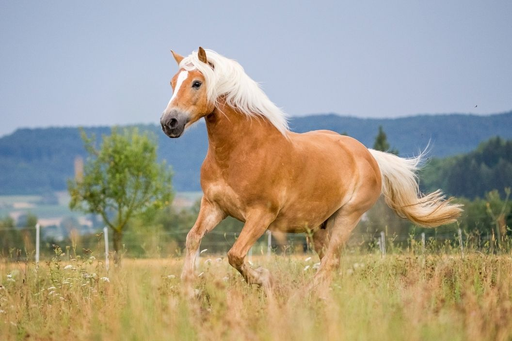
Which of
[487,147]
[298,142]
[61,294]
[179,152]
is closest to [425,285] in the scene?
[298,142]

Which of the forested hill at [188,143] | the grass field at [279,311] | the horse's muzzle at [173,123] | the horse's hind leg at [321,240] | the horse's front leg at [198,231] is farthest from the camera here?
the forested hill at [188,143]

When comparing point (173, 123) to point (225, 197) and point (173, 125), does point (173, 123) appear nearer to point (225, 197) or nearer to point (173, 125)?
point (173, 125)

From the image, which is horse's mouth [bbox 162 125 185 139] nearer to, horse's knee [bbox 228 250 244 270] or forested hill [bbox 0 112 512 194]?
horse's knee [bbox 228 250 244 270]

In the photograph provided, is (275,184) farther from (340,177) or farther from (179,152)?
(179,152)

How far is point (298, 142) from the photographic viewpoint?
7430 mm

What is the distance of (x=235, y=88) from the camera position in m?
6.91

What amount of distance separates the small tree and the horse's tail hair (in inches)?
947

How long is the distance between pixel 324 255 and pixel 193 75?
273cm

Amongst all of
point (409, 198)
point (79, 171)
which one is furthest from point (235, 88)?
point (79, 171)

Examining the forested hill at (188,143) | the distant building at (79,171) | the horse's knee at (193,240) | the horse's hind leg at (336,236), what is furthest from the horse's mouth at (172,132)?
the forested hill at (188,143)

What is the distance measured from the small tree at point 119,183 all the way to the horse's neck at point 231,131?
1016 inches

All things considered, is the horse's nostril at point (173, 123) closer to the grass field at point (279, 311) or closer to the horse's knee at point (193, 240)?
the horse's knee at point (193, 240)

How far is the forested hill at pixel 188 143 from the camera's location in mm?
149000

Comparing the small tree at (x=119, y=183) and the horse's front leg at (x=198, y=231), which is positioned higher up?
the small tree at (x=119, y=183)
